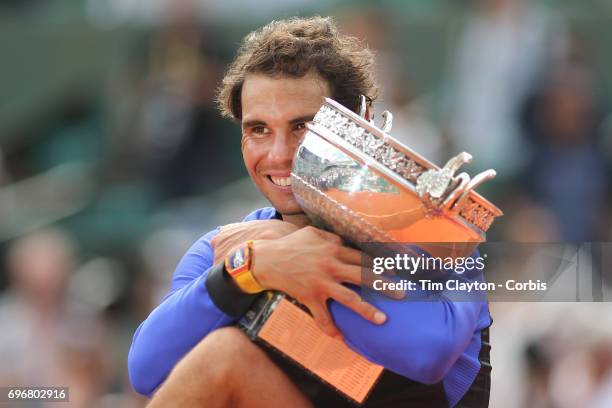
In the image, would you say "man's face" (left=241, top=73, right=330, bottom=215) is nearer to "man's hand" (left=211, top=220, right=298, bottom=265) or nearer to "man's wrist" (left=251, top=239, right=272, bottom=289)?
"man's hand" (left=211, top=220, right=298, bottom=265)

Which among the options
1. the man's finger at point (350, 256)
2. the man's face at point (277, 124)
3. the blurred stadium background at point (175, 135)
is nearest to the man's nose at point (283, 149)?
the man's face at point (277, 124)

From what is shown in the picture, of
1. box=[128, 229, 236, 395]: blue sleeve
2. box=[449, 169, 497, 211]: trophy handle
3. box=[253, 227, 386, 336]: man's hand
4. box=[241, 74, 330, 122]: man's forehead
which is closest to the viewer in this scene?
box=[449, 169, 497, 211]: trophy handle

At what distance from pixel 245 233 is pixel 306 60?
0.48 m

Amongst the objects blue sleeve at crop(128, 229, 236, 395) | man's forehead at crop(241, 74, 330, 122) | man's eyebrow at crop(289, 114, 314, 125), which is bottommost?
blue sleeve at crop(128, 229, 236, 395)

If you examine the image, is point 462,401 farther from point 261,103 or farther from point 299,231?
point 261,103

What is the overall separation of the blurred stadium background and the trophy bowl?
84.1 inches

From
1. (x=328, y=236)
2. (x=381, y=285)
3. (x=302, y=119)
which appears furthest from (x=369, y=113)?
(x=381, y=285)

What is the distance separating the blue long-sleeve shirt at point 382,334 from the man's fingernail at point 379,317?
0.01 metres

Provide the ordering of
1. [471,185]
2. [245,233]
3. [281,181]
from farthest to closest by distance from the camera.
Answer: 1. [281,181]
2. [245,233]
3. [471,185]

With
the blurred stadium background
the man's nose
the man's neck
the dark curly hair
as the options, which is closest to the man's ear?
the dark curly hair

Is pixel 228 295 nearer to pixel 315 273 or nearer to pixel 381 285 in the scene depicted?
pixel 315 273

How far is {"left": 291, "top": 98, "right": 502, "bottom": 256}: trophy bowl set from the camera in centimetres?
266

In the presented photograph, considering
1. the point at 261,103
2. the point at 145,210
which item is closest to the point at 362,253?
the point at 261,103

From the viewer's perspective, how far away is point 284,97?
3.07m
